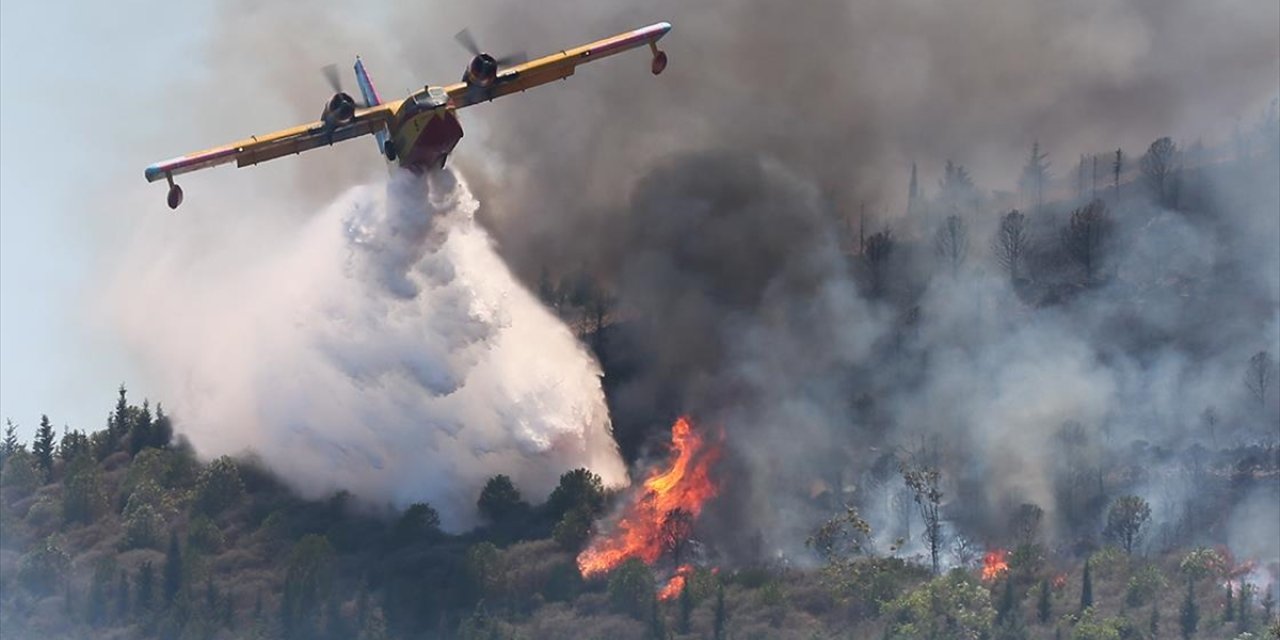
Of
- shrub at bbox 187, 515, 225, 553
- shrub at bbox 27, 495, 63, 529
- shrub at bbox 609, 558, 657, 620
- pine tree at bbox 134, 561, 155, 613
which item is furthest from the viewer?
shrub at bbox 27, 495, 63, 529

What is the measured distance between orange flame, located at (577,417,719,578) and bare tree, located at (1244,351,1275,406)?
103 ft

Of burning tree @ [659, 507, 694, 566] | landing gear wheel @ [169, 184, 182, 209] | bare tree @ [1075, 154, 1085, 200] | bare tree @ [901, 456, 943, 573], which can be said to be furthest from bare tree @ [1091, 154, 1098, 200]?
landing gear wheel @ [169, 184, 182, 209]

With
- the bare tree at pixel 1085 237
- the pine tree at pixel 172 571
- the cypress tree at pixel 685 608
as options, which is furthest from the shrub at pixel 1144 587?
the pine tree at pixel 172 571

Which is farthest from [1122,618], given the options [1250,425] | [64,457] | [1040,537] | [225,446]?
[64,457]

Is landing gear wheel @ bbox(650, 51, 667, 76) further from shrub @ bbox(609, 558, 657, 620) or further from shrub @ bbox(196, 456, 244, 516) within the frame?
shrub @ bbox(196, 456, 244, 516)

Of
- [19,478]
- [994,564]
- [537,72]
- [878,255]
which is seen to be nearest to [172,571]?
[19,478]

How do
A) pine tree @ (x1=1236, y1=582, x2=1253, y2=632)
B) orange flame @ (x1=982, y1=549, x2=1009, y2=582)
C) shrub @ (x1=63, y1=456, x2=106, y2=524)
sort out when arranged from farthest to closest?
shrub @ (x1=63, y1=456, x2=106, y2=524), orange flame @ (x1=982, y1=549, x2=1009, y2=582), pine tree @ (x1=1236, y1=582, x2=1253, y2=632)

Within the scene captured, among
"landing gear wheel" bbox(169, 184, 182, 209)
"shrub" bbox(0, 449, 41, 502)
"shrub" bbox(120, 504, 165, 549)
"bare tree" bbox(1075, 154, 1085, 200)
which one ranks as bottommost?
"shrub" bbox(120, 504, 165, 549)

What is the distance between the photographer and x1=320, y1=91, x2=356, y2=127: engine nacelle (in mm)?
111000

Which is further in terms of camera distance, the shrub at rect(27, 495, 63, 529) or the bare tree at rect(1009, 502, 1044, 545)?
the shrub at rect(27, 495, 63, 529)

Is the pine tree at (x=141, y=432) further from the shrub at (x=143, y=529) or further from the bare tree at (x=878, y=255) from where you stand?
the bare tree at (x=878, y=255)

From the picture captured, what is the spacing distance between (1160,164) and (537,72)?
59673 millimetres

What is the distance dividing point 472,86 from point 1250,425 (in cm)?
5106

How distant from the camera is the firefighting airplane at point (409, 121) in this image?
110500 mm
